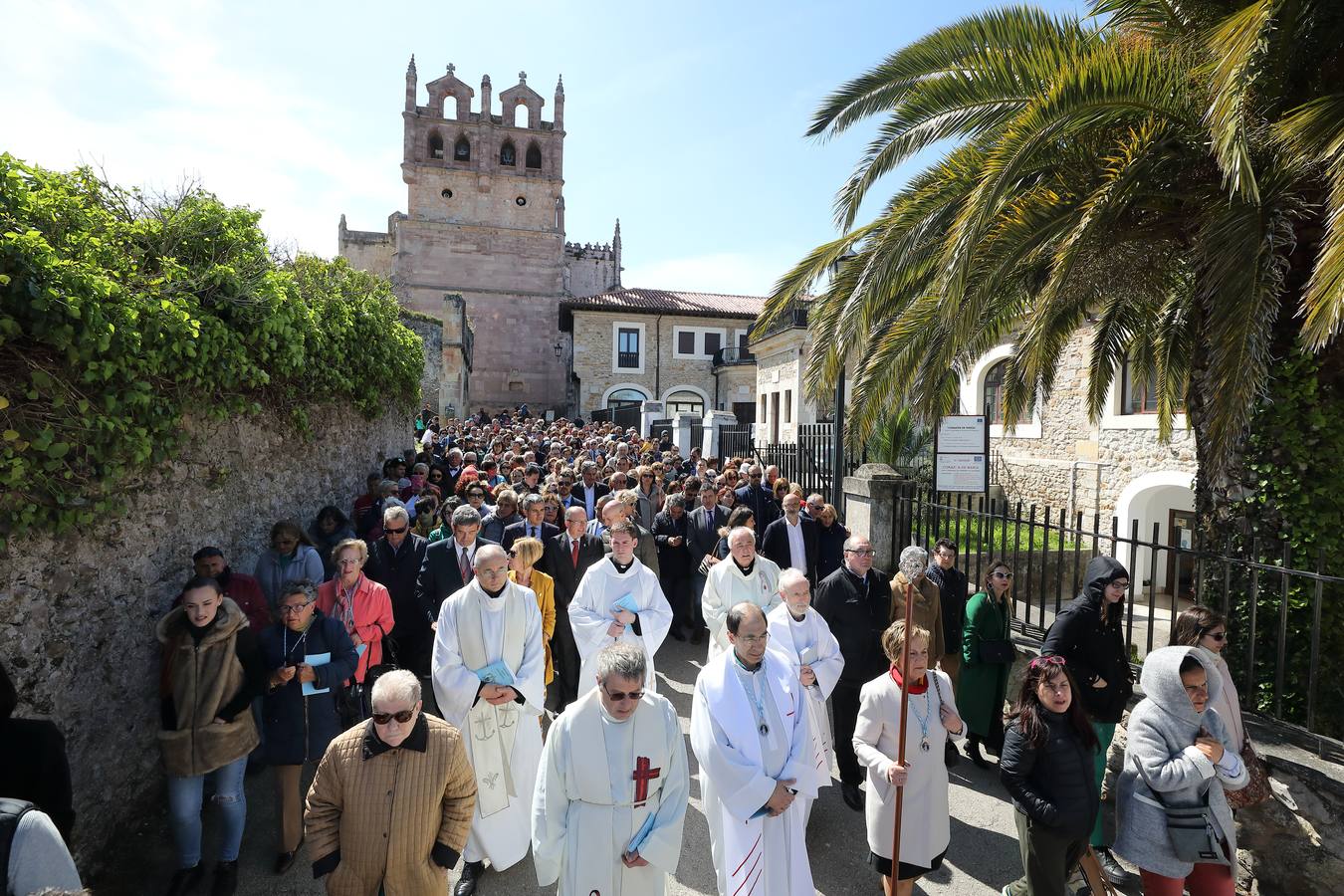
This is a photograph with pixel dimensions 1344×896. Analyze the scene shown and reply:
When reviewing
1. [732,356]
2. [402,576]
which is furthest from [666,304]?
[402,576]

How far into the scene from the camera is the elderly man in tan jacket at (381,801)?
117 inches

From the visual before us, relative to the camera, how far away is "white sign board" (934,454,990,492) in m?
7.27

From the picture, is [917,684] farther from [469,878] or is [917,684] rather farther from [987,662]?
[469,878]

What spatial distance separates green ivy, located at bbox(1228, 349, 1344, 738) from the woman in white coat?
238 centimetres

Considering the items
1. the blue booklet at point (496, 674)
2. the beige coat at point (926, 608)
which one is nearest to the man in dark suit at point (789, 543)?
the beige coat at point (926, 608)

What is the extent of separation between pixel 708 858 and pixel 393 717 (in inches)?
91.7

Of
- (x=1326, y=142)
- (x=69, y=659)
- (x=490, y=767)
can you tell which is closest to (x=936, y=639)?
(x=490, y=767)

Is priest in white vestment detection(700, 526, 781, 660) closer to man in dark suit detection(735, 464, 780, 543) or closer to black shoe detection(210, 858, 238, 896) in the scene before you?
black shoe detection(210, 858, 238, 896)

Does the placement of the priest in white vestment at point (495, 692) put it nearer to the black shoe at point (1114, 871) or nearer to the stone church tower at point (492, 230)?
the black shoe at point (1114, 871)

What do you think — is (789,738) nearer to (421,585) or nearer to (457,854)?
(457,854)

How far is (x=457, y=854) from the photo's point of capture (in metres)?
3.11

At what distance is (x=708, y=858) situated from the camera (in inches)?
169

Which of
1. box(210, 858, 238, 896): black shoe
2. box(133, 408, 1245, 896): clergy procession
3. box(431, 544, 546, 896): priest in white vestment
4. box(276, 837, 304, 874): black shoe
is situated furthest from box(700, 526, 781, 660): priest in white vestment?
box(210, 858, 238, 896): black shoe

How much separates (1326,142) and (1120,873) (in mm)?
4221
